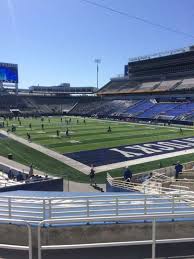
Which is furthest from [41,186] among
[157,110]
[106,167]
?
[157,110]

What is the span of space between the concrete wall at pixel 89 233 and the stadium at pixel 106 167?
2cm

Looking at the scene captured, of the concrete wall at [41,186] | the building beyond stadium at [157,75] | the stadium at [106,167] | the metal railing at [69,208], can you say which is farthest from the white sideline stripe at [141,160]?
the building beyond stadium at [157,75]

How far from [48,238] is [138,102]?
264ft

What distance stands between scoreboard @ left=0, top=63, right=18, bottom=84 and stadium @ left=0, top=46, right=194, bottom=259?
24cm

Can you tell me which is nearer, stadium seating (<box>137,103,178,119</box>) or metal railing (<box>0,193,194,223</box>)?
metal railing (<box>0,193,194,223</box>)

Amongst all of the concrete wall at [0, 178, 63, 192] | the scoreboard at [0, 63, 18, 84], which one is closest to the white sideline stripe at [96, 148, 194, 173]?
the concrete wall at [0, 178, 63, 192]

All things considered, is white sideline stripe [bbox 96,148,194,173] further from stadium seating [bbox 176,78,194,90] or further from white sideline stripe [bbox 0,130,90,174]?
stadium seating [bbox 176,78,194,90]

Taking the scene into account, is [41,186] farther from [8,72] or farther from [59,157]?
[8,72]

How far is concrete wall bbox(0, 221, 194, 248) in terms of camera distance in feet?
25.7

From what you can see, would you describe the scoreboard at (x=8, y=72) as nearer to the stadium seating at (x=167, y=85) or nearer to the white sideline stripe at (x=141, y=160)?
the stadium seating at (x=167, y=85)

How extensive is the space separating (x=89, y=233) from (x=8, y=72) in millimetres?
87312

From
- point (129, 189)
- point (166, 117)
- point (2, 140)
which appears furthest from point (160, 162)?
point (166, 117)

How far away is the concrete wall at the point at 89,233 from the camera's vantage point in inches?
309

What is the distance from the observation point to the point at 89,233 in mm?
7969
